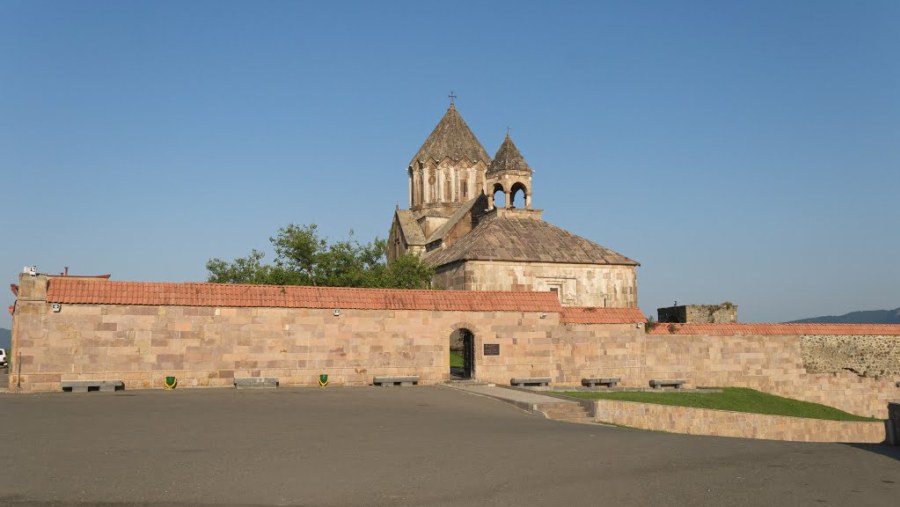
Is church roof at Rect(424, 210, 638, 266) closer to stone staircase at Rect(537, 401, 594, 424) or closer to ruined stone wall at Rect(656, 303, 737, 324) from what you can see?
ruined stone wall at Rect(656, 303, 737, 324)

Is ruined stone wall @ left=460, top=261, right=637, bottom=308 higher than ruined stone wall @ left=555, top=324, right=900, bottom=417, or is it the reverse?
ruined stone wall @ left=460, top=261, right=637, bottom=308

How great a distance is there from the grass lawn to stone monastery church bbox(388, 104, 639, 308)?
10.4 meters

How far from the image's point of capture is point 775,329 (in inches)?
1139

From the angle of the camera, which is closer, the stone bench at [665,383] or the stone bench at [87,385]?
the stone bench at [87,385]

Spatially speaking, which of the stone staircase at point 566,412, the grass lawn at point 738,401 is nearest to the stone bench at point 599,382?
the grass lawn at point 738,401

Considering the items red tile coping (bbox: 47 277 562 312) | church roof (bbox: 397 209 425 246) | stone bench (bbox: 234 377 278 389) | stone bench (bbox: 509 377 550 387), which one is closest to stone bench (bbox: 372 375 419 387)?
red tile coping (bbox: 47 277 562 312)

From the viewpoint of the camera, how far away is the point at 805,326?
30328mm

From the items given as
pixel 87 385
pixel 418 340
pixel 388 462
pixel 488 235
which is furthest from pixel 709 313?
pixel 388 462

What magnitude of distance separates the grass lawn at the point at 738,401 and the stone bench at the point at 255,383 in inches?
299

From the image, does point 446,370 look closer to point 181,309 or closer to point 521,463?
point 181,309

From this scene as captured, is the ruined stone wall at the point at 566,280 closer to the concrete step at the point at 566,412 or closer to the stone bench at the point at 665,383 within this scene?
the stone bench at the point at 665,383

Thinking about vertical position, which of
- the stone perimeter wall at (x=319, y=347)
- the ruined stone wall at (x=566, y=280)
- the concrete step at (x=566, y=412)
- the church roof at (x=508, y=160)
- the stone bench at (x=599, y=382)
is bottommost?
the concrete step at (x=566, y=412)

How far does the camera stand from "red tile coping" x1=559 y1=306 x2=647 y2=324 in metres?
24.5

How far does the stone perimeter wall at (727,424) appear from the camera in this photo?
16875 millimetres
